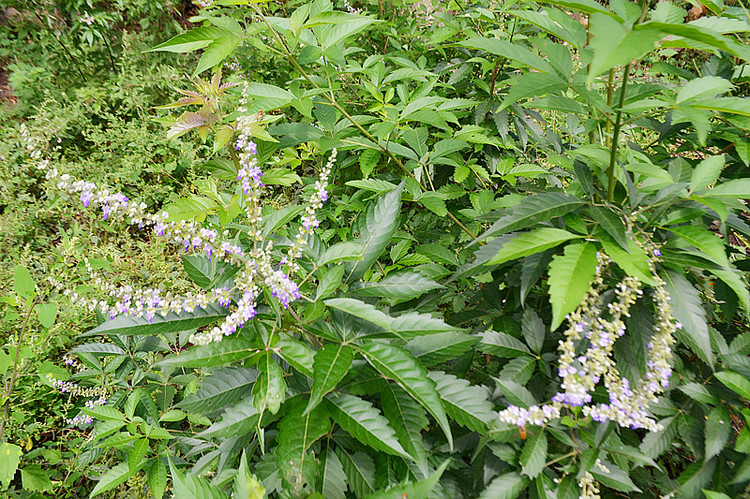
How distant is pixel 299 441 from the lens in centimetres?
88

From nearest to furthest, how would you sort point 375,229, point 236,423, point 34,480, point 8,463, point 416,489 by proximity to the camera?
point 416,489, point 236,423, point 375,229, point 8,463, point 34,480

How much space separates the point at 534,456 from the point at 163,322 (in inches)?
36.7

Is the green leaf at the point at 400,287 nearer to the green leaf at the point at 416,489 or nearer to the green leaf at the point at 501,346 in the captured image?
the green leaf at the point at 501,346

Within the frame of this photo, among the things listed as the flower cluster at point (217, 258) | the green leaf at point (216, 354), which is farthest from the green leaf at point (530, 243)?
the green leaf at point (216, 354)

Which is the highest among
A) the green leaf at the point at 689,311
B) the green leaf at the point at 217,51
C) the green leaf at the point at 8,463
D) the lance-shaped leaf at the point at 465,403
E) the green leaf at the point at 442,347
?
the green leaf at the point at 217,51

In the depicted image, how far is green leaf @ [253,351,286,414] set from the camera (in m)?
0.84

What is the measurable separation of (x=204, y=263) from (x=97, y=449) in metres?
1.05

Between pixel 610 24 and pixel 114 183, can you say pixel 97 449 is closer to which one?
pixel 610 24

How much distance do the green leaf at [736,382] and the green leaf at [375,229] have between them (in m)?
0.86

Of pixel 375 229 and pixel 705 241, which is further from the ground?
pixel 705 241

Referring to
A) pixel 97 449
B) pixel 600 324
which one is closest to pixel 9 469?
pixel 97 449

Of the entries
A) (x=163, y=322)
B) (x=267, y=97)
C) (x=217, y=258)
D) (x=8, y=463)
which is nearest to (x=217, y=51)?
(x=267, y=97)

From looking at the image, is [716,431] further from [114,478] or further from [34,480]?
[34,480]

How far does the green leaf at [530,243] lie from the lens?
2.84 ft
